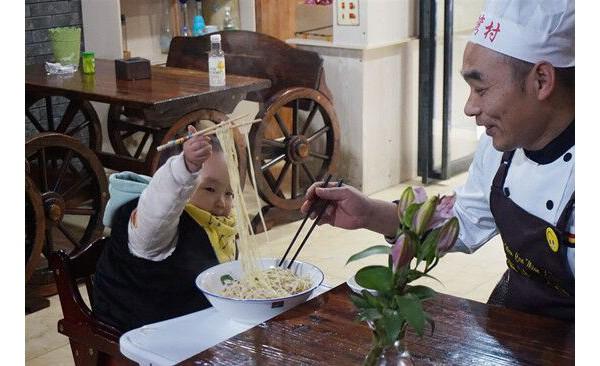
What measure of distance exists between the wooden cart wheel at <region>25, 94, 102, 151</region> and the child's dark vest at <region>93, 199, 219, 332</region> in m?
3.05

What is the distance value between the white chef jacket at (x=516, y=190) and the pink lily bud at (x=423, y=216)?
0.64 meters

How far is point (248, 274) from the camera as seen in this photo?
7.27ft

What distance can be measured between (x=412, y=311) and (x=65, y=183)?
3363 mm

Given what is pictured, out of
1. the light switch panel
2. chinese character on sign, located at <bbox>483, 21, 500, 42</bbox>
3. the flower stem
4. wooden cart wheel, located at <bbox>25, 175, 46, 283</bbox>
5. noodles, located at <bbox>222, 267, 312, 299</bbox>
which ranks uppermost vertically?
chinese character on sign, located at <bbox>483, 21, 500, 42</bbox>

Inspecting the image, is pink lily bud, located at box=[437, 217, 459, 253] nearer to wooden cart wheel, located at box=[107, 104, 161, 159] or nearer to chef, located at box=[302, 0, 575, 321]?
chef, located at box=[302, 0, 575, 321]

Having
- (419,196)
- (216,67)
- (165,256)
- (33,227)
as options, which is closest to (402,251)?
(419,196)

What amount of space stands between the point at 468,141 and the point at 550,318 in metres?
4.47

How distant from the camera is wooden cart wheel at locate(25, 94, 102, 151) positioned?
17.9ft


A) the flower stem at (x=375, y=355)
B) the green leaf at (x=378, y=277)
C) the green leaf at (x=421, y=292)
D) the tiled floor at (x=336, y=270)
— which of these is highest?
the green leaf at (x=378, y=277)

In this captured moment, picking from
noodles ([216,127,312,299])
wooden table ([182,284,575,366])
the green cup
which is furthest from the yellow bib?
the green cup

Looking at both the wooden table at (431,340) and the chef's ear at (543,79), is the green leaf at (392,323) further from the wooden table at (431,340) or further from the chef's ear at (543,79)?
the chef's ear at (543,79)

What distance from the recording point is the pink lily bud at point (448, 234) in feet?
4.70

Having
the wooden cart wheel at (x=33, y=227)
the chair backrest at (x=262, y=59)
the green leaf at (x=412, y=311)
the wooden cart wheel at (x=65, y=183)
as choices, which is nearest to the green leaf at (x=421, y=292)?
the green leaf at (x=412, y=311)

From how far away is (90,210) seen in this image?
4.39 meters
